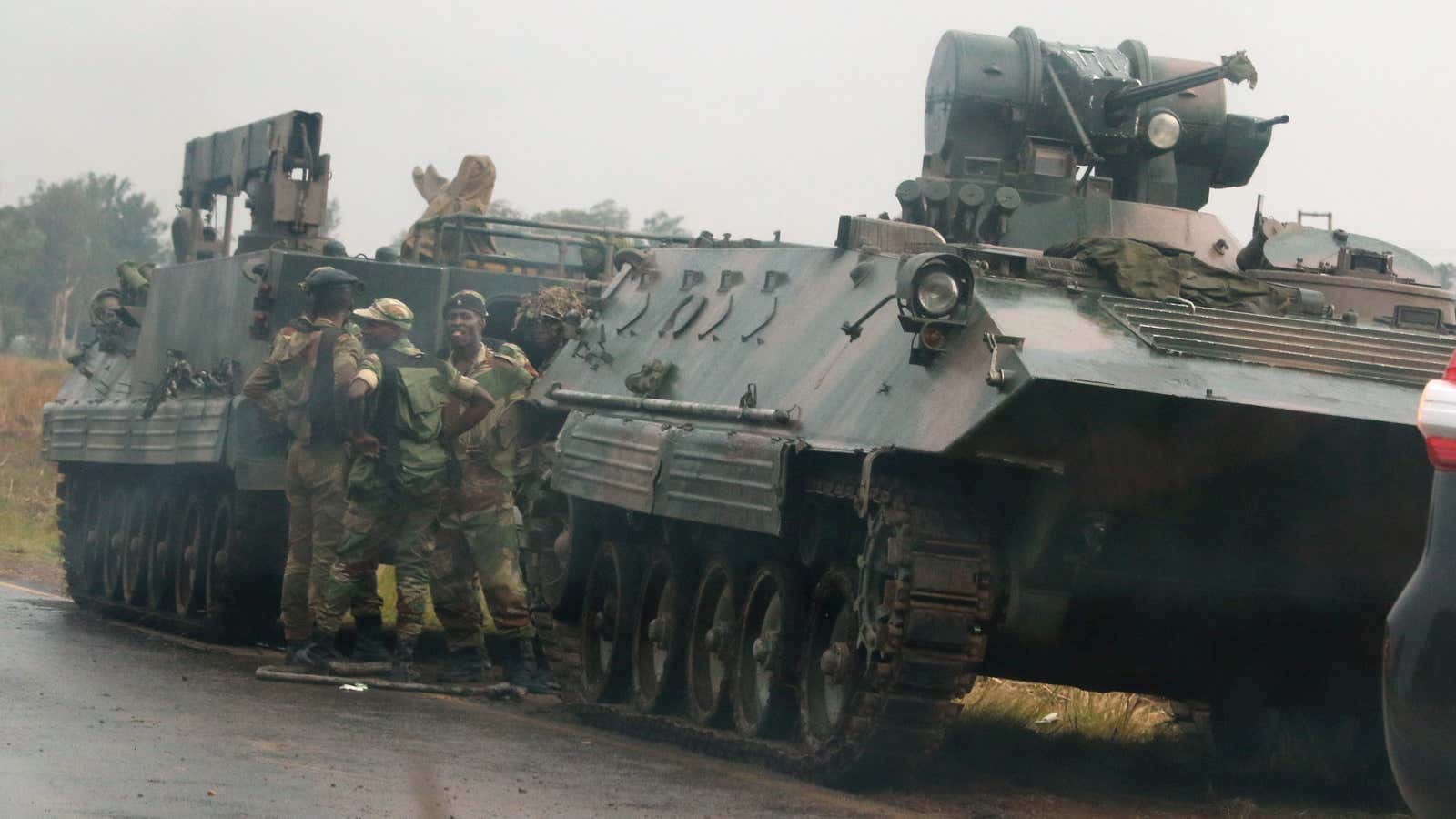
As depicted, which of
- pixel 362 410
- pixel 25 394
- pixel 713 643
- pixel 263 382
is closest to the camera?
pixel 713 643

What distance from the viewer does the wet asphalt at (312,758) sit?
22.8ft

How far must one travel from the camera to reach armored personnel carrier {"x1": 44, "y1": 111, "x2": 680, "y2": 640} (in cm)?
1340

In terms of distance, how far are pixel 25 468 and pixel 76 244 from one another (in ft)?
149

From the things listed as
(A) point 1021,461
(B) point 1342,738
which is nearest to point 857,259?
(A) point 1021,461

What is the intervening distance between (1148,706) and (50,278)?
60676 millimetres

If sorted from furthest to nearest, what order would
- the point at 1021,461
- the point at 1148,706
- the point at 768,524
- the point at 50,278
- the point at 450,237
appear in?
the point at 50,278, the point at 450,237, the point at 1148,706, the point at 768,524, the point at 1021,461

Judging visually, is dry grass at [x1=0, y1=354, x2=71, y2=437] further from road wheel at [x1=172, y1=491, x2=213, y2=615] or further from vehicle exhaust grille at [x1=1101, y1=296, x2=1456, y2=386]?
vehicle exhaust grille at [x1=1101, y1=296, x2=1456, y2=386]

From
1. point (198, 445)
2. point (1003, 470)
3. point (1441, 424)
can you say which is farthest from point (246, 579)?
point (1441, 424)

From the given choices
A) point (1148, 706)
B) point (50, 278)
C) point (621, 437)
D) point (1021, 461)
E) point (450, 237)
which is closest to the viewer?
point (1021, 461)

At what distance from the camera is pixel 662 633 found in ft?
34.1

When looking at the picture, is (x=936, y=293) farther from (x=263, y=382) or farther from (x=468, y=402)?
(x=263, y=382)

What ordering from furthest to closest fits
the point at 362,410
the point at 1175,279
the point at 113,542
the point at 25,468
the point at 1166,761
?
the point at 25,468 < the point at 113,542 < the point at 362,410 < the point at 1166,761 < the point at 1175,279

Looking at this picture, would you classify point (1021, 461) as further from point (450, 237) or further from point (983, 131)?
point (450, 237)

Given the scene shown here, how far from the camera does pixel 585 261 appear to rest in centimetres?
1427
